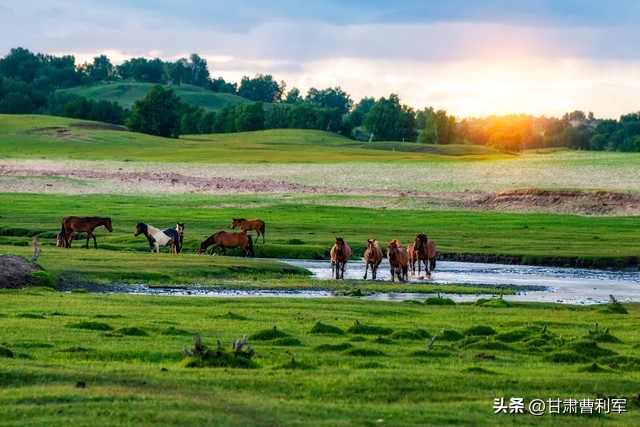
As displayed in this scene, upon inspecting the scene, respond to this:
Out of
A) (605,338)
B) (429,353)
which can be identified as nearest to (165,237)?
(605,338)

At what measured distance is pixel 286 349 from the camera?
19594 millimetres

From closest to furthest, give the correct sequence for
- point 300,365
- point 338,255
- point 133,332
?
point 300,365
point 133,332
point 338,255

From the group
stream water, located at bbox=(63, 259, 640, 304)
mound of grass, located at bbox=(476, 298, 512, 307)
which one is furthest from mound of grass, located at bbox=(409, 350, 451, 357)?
stream water, located at bbox=(63, 259, 640, 304)

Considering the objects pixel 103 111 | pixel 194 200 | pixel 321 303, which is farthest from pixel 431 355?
pixel 103 111

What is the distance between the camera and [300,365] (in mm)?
17641

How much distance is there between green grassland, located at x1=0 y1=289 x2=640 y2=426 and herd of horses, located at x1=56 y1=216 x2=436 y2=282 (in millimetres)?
10566

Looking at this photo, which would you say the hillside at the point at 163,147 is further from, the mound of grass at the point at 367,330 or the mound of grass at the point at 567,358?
the mound of grass at the point at 567,358

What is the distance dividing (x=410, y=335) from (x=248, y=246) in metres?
23.8

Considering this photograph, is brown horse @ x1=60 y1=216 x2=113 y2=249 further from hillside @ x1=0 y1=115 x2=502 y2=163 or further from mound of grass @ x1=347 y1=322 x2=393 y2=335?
hillside @ x1=0 y1=115 x2=502 y2=163

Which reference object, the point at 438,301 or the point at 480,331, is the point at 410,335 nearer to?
the point at 480,331

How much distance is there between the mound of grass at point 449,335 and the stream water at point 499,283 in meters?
9.76

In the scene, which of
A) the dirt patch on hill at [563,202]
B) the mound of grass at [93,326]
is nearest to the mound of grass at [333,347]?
the mound of grass at [93,326]

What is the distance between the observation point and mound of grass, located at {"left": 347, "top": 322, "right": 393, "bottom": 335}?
22.5m

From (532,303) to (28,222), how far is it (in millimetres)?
32240
